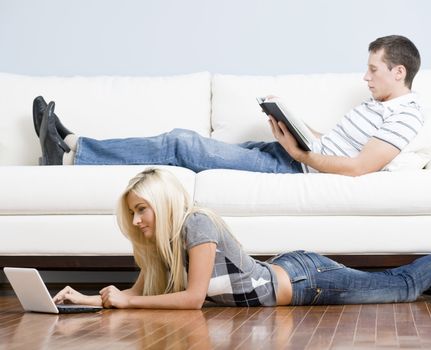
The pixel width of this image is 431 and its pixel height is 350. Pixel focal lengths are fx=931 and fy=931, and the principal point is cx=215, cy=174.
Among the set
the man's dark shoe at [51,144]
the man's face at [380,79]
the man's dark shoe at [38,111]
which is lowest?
the man's dark shoe at [51,144]

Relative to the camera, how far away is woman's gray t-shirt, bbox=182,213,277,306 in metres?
Result: 2.86

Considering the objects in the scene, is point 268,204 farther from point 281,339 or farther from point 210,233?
point 281,339

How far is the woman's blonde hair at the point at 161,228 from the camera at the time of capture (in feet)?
9.36

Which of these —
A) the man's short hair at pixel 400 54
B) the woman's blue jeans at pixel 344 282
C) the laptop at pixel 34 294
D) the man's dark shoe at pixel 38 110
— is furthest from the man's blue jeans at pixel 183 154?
the laptop at pixel 34 294

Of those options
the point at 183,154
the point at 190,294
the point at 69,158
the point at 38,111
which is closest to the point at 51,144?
the point at 69,158

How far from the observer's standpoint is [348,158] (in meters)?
3.59

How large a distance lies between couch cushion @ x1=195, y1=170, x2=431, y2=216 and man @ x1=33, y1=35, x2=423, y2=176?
0.59 feet

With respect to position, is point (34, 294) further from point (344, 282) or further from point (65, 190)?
point (344, 282)

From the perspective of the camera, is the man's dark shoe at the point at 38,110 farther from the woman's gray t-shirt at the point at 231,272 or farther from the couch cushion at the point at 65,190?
the woman's gray t-shirt at the point at 231,272

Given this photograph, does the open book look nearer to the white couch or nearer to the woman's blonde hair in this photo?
the white couch

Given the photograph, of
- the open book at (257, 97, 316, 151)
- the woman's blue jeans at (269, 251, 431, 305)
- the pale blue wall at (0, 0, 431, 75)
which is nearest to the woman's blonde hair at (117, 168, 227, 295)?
the woman's blue jeans at (269, 251, 431, 305)

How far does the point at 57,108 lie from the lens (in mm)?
4309

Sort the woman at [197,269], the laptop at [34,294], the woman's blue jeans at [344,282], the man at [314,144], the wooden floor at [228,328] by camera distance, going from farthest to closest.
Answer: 1. the man at [314,144]
2. the woman's blue jeans at [344,282]
3. the woman at [197,269]
4. the laptop at [34,294]
5. the wooden floor at [228,328]

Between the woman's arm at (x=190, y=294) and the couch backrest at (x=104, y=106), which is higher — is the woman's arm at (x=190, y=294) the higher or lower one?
the lower one
